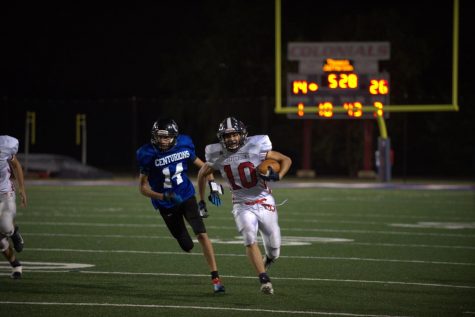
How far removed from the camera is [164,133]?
26.8 ft

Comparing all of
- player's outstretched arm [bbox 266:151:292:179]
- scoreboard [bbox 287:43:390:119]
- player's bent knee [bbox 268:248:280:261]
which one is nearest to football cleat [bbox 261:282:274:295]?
player's bent knee [bbox 268:248:280:261]

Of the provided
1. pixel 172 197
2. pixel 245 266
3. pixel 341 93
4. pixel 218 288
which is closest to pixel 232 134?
pixel 172 197

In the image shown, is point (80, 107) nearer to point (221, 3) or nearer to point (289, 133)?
point (221, 3)

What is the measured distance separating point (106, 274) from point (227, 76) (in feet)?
106

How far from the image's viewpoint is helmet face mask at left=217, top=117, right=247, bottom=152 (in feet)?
26.1

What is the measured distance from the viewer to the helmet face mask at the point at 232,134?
26.1ft

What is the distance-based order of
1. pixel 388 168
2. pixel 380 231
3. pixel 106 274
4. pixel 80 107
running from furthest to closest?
pixel 80 107 < pixel 388 168 < pixel 380 231 < pixel 106 274

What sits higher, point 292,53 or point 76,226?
point 292,53

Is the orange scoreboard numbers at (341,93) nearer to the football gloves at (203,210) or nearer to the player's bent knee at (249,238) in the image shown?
the football gloves at (203,210)

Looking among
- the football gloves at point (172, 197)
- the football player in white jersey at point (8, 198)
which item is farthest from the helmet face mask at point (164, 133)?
the football player in white jersey at point (8, 198)

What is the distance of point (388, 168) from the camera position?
27.8m

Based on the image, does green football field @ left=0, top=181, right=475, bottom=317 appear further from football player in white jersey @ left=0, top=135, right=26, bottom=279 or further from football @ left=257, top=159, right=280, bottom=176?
football @ left=257, top=159, right=280, bottom=176

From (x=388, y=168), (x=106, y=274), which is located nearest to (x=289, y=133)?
(x=388, y=168)

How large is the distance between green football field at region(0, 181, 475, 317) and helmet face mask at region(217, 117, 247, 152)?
119 cm
